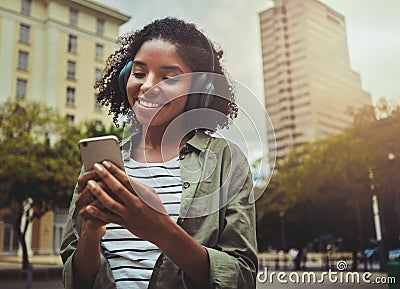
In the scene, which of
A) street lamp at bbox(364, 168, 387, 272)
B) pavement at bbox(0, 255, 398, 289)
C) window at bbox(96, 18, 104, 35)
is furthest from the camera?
window at bbox(96, 18, 104, 35)

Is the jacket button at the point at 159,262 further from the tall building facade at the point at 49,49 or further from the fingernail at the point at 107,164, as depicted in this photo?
the tall building facade at the point at 49,49

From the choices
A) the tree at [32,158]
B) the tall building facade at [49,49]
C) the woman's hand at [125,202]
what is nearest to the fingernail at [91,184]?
the woman's hand at [125,202]

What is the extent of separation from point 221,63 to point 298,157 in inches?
292

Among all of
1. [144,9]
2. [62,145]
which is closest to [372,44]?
[144,9]

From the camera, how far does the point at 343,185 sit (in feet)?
22.2

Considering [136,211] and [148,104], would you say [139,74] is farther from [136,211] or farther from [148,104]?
[136,211]

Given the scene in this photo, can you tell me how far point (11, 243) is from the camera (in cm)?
1024

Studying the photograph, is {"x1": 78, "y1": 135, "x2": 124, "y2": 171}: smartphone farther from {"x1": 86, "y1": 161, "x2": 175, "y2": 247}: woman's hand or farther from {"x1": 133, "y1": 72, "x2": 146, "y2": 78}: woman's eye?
{"x1": 133, "y1": 72, "x2": 146, "y2": 78}: woman's eye

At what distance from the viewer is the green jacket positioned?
0.47 m

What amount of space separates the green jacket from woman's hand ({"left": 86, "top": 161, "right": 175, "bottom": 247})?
0.09 meters

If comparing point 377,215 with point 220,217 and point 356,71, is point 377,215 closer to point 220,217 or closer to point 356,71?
point 356,71

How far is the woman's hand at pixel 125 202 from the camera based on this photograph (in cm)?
36

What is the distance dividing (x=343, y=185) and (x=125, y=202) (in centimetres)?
680

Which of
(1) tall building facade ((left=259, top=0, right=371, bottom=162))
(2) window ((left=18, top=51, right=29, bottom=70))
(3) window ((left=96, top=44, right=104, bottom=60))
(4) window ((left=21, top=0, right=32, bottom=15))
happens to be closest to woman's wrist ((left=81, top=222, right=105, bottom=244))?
(1) tall building facade ((left=259, top=0, right=371, bottom=162))
